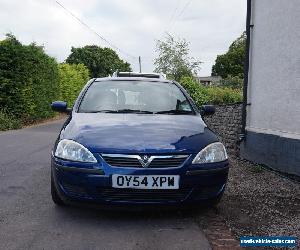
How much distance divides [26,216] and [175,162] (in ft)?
5.66

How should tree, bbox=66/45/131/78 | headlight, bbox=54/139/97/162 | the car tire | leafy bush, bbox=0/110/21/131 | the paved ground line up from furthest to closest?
tree, bbox=66/45/131/78 → leafy bush, bbox=0/110/21/131 → the car tire → headlight, bbox=54/139/97/162 → the paved ground

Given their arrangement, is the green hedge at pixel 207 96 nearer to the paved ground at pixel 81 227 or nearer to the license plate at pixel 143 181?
the paved ground at pixel 81 227

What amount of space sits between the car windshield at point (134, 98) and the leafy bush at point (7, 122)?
10218mm

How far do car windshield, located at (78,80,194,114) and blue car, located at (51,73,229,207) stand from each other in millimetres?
451

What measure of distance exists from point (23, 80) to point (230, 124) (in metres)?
10.1

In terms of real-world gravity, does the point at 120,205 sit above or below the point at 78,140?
below

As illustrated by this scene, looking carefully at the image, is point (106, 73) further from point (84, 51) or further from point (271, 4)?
point (271, 4)

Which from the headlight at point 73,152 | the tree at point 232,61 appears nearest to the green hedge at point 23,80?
the headlight at point 73,152

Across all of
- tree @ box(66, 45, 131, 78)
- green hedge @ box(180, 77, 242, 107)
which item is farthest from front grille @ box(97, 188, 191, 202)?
tree @ box(66, 45, 131, 78)

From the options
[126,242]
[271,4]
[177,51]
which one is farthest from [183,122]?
[177,51]

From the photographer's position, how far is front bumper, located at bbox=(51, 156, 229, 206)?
4.11 meters

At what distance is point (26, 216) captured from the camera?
15.1 feet

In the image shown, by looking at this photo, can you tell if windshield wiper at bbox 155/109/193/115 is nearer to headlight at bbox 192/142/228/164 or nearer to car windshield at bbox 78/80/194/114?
car windshield at bbox 78/80/194/114

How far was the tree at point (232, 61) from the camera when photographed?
68.1 meters
